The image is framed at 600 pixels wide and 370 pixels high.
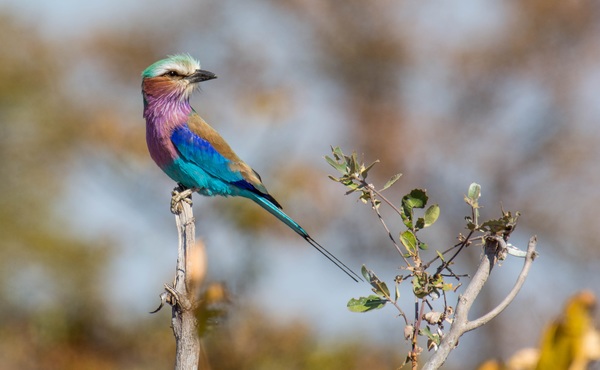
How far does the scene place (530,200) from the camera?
47.7 ft

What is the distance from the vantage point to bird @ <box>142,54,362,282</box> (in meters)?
4.59

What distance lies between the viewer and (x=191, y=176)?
457 cm

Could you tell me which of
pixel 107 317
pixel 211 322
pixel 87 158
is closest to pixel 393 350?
pixel 107 317

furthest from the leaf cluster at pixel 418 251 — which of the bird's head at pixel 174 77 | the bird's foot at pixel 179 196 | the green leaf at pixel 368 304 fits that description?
the bird's head at pixel 174 77

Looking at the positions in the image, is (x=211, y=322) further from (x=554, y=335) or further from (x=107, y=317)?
(x=107, y=317)

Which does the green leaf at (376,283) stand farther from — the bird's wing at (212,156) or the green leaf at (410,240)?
the bird's wing at (212,156)

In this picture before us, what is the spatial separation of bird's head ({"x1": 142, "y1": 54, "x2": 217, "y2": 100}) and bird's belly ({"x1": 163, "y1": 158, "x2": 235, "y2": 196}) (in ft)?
1.32

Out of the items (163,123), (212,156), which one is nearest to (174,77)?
(163,123)

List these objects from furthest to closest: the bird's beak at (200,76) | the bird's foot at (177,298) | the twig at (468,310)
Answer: the bird's beak at (200,76)
the bird's foot at (177,298)
the twig at (468,310)

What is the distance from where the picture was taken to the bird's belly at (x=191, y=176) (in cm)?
456

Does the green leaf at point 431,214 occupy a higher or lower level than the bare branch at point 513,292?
higher

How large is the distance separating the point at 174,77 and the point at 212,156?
451mm

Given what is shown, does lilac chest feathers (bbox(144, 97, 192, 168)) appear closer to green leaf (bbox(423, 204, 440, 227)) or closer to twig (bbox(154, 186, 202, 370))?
twig (bbox(154, 186, 202, 370))

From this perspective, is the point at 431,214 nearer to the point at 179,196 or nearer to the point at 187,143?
the point at 179,196
